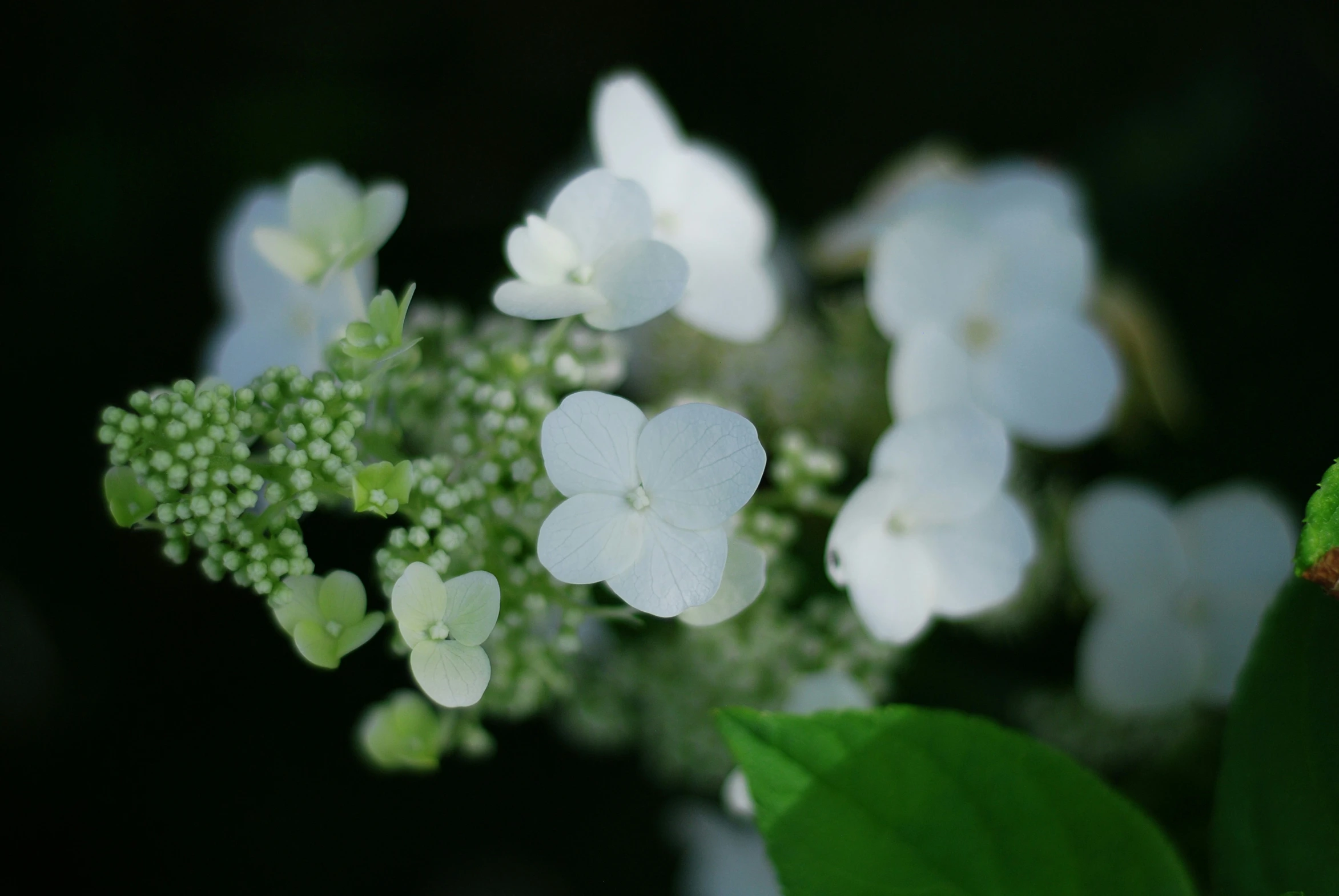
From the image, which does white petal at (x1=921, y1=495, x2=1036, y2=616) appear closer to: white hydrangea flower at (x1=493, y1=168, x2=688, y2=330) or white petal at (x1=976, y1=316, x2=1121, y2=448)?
white petal at (x1=976, y1=316, x2=1121, y2=448)

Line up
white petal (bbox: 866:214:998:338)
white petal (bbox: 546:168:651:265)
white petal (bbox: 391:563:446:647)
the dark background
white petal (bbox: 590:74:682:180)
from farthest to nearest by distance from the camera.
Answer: the dark background < white petal (bbox: 866:214:998:338) < white petal (bbox: 590:74:682:180) < white petal (bbox: 546:168:651:265) < white petal (bbox: 391:563:446:647)

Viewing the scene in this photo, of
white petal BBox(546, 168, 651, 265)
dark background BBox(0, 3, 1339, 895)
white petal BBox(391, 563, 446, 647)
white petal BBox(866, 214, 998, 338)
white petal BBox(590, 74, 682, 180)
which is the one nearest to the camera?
white petal BBox(391, 563, 446, 647)

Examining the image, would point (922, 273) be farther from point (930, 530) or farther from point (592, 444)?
point (592, 444)

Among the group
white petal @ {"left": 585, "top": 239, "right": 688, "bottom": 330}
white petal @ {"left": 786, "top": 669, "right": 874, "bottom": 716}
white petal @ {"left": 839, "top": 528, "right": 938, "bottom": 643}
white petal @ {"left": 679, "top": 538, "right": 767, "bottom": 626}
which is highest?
white petal @ {"left": 585, "top": 239, "right": 688, "bottom": 330}

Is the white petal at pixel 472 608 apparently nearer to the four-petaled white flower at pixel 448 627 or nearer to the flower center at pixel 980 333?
the four-petaled white flower at pixel 448 627

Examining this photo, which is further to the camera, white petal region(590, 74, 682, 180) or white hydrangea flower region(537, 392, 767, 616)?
white petal region(590, 74, 682, 180)

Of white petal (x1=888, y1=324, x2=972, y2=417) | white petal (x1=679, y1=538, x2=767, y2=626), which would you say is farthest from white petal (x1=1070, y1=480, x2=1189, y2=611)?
white petal (x1=679, y1=538, x2=767, y2=626)
